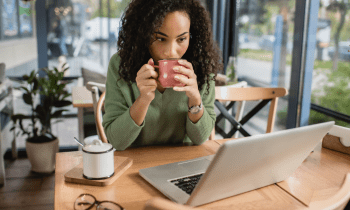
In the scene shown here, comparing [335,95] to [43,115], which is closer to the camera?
[335,95]

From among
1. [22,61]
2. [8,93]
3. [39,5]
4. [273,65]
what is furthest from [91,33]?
[273,65]

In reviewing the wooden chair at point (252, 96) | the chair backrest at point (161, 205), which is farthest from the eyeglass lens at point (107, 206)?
the wooden chair at point (252, 96)

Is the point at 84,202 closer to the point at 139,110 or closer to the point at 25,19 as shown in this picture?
the point at 139,110

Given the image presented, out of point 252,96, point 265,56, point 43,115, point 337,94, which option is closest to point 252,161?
point 252,96

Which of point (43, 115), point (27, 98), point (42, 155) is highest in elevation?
point (27, 98)

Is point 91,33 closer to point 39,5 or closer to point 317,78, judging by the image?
point 39,5

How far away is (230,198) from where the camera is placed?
2.37 ft

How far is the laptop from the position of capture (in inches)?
21.1

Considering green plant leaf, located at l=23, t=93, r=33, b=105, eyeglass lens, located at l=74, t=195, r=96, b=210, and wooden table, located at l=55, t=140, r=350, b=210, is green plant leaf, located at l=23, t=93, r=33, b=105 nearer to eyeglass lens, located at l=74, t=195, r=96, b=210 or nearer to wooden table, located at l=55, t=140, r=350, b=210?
wooden table, located at l=55, t=140, r=350, b=210

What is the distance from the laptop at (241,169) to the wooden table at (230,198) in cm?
2

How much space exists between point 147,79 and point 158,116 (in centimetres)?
27

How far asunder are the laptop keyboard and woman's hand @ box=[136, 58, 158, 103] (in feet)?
1.05

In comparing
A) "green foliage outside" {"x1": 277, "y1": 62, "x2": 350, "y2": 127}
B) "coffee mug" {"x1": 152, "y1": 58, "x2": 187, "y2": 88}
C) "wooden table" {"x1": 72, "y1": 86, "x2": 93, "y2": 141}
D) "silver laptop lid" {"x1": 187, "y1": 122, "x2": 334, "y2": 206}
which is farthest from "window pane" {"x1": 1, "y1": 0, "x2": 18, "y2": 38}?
"silver laptop lid" {"x1": 187, "y1": 122, "x2": 334, "y2": 206}

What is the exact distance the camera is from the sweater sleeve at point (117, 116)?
1.06 meters
